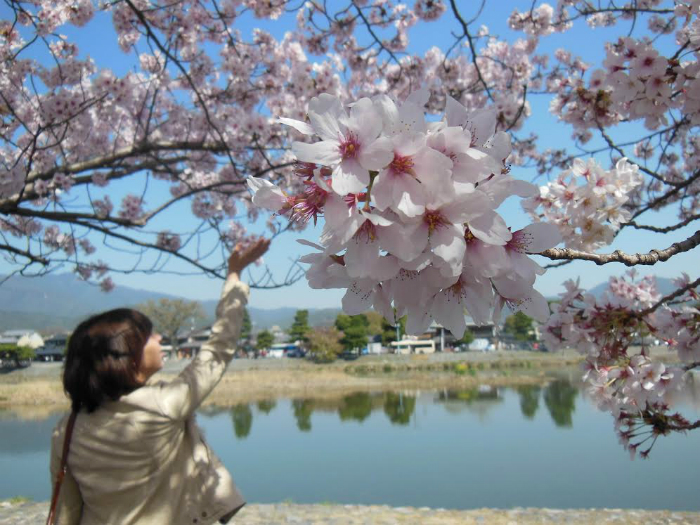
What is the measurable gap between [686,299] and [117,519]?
2.02 metres

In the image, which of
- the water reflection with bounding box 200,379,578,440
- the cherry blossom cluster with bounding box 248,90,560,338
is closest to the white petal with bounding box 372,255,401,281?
the cherry blossom cluster with bounding box 248,90,560,338

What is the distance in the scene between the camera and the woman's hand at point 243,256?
184cm

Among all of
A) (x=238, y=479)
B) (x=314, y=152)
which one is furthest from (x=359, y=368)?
(x=314, y=152)

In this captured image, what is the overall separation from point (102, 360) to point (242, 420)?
15058mm

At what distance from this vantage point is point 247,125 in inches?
179

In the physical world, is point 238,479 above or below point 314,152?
below

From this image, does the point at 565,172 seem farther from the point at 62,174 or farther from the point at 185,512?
the point at 62,174

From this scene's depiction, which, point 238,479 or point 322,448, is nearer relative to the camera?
point 238,479

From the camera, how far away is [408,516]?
192 inches

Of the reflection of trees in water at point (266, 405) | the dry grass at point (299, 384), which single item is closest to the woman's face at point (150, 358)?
the reflection of trees in water at point (266, 405)

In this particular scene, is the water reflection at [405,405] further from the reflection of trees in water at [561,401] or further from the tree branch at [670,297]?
the tree branch at [670,297]

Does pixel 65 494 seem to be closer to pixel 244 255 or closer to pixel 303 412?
pixel 244 255

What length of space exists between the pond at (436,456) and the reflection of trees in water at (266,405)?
0.84 ft

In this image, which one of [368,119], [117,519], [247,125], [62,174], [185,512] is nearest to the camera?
[368,119]
